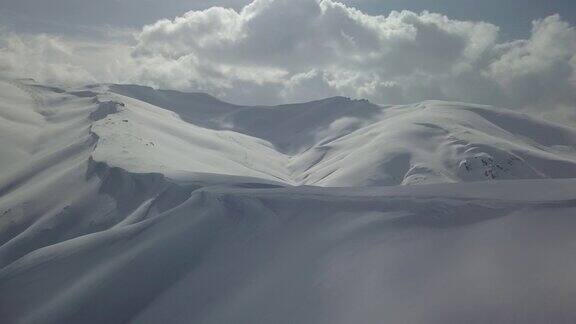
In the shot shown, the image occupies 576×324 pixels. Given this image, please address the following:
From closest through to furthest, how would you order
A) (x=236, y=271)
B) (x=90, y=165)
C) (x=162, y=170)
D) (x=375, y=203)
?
1. (x=236, y=271)
2. (x=375, y=203)
3. (x=162, y=170)
4. (x=90, y=165)

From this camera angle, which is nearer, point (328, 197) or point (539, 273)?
point (539, 273)

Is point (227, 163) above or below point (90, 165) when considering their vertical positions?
above

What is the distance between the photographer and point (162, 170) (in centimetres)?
9756

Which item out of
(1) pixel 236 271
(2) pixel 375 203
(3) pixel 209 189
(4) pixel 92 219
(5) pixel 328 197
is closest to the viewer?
(1) pixel 236 271

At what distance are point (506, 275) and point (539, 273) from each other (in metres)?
1.89

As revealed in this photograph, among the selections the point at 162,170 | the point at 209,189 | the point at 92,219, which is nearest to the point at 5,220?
the point at 92,219

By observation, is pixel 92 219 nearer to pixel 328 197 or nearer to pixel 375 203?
pixel 328 197

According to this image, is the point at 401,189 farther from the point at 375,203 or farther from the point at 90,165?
Answer: the point at 90,165

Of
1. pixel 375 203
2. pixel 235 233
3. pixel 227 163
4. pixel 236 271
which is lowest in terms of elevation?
pixel 236 271

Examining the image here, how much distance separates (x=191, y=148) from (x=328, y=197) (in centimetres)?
11571

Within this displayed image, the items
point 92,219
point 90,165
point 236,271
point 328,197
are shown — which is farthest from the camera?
point 90,165

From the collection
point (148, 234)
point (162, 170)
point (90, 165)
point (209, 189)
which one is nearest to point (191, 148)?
point (90, 165)

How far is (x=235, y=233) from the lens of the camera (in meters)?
53.2

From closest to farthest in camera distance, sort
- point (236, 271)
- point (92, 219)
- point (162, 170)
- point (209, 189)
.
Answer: point (236, 271)
point (209, 189)
point (92, 219)
point (162, 170)
